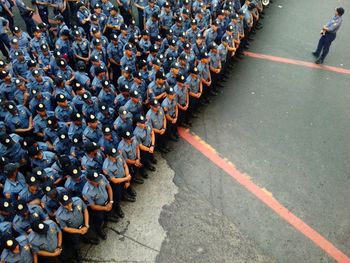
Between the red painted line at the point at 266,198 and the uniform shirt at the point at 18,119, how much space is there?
295cm

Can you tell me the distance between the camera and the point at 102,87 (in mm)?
6828

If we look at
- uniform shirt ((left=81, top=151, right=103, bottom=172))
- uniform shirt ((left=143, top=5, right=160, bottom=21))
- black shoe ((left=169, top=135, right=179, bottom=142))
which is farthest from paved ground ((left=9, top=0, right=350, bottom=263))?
uniform shirt ((left=143, top=5, right=160, bottom=21))

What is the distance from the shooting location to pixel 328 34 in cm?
922

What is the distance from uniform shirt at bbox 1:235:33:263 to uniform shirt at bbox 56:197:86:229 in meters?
0.49

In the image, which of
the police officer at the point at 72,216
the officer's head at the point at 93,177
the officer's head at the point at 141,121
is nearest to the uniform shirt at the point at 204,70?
the officer's head at the point at 141,121

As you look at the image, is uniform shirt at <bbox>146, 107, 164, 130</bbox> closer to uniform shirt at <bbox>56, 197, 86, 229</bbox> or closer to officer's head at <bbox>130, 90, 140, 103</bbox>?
officer's head at <bbox>130, 90, 140, 103</bbox>

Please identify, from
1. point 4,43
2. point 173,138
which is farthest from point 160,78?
point 4,43

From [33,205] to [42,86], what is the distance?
2.60 meters

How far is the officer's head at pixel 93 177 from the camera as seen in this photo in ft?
16.7

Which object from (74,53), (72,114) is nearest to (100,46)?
(74,53)

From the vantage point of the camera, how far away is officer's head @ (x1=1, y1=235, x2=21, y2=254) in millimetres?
4441

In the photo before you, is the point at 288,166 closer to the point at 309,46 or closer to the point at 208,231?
the point at 208,231

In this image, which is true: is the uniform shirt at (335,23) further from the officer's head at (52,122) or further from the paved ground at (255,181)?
the officer's head at (52,122)

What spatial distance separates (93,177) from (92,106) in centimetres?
182
